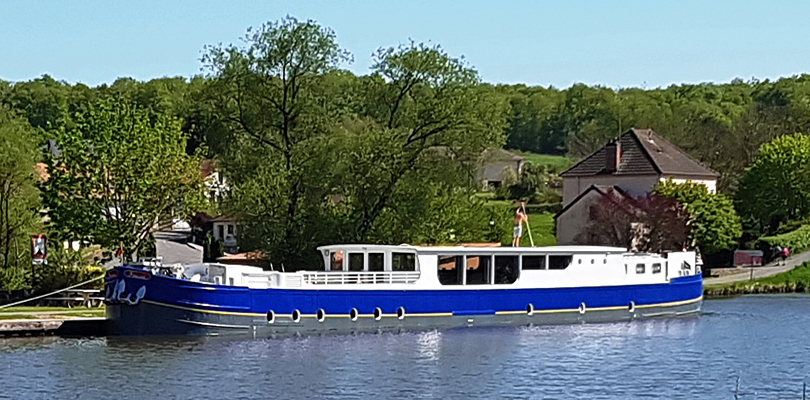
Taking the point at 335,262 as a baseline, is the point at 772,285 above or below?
below

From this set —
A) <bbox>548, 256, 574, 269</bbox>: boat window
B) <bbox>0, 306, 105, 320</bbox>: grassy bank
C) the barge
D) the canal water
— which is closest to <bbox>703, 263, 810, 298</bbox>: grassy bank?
the barge

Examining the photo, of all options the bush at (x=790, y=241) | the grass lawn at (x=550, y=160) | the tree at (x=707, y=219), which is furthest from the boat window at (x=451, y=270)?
the grass lawn at (x=550, y=160)

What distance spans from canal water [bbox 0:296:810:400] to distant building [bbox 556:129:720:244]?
97.9ft

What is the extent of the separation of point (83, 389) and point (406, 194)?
27155 mm

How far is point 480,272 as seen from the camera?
51.9 m

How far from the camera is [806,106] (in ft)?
374

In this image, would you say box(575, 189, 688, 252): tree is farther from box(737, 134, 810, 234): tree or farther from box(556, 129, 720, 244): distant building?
box(737, 134, 810, 234): tree

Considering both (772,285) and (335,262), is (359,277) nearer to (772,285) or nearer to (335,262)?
(335,262)

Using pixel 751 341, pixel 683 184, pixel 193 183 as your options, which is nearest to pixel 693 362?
pixel 751 341

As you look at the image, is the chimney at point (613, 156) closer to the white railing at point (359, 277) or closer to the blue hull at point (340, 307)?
the blue hull at point (340, 307)

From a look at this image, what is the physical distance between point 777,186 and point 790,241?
6301mm

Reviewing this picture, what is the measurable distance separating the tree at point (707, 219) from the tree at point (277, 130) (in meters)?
23.2

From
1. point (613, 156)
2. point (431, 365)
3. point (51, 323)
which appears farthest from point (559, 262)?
point (613, 156)

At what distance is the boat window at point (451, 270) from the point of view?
5084cm
